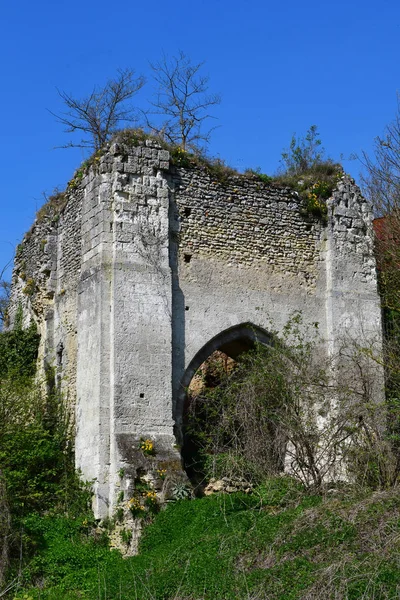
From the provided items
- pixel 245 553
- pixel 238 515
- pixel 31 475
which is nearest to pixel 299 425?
pixel 238 515

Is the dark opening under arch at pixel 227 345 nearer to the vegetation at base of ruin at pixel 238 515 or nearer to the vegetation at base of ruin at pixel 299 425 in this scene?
the vegetation at base of ruin at pixel 299 425

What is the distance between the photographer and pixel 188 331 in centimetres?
1312

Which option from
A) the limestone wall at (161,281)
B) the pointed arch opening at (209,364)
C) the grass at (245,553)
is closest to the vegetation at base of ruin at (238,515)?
the grass at (245,553)

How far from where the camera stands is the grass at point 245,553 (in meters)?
8.04

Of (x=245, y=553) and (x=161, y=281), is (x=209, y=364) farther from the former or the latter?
(x=245, y=553)

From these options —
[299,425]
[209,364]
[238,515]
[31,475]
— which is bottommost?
[238,515]

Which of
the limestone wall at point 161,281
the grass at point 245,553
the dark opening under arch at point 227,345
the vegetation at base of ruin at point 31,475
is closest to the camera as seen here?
the grass at point 245,553

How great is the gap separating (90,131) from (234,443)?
334 inches

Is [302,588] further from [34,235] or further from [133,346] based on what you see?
[34,235]

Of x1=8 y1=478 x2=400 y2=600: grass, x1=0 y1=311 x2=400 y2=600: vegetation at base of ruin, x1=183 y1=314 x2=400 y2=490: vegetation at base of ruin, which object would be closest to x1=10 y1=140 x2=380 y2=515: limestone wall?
x1=0 y1=311 x2=400 y2=600: vegetation at base of ruin

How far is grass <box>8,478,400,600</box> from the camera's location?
804 centimetres

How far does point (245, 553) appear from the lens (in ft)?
30.0

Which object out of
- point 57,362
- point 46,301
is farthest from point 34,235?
point 57,362

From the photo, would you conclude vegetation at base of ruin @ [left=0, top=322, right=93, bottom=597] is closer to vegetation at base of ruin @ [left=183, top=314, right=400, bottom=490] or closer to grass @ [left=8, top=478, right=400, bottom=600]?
grass @ [left=8, top=478, right=400, bottom=600]
